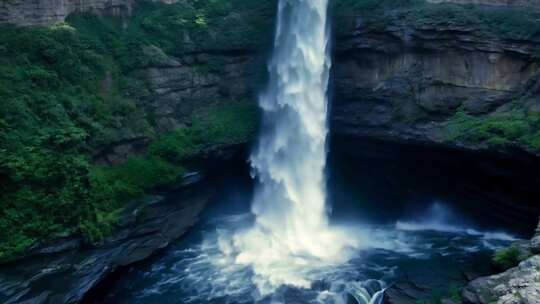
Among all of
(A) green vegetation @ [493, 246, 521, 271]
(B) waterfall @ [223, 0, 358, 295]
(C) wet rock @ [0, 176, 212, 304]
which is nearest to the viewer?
(A) green vegetation @ [493, 246, 521, 271]

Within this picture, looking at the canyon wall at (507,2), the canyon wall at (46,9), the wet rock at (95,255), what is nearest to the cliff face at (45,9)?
the canyon wall at (46,9)

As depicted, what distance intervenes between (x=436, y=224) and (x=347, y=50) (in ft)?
29.7

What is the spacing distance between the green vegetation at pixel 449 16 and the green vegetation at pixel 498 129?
3241 mm

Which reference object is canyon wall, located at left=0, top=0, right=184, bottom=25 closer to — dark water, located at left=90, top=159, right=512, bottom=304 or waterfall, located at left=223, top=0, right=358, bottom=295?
waterfall, located at left=223, top=0, right=358, bottom=295

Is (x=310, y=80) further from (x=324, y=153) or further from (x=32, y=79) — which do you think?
(x=32, y=79)

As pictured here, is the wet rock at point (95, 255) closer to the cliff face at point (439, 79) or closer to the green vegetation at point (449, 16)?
the cliff face at point (439, 79)

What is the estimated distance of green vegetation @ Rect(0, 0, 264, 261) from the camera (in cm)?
1741

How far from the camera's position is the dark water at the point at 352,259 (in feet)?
62.2

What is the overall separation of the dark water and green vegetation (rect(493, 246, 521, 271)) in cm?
214

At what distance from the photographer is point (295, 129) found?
2584 cm

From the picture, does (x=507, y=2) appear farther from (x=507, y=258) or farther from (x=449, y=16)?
(x=507, y=258)

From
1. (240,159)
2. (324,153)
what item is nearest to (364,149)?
(324,153)

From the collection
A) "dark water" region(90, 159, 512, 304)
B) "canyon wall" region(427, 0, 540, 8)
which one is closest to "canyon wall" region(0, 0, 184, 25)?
"dark water" region(90, 159, 512, 304)

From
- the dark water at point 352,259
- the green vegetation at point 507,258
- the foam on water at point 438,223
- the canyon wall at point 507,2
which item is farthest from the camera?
the foam on water at point 438,223
